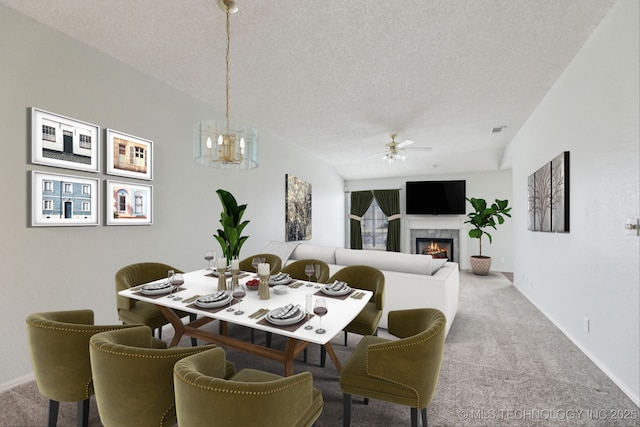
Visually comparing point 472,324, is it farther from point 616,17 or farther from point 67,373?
point 67,373

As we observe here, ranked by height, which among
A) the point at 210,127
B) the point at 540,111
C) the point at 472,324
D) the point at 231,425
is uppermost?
the point at 540,111

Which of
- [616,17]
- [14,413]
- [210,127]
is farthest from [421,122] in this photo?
[14,413]

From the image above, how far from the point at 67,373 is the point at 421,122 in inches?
190

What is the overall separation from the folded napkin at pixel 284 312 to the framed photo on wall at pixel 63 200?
2.08 metres

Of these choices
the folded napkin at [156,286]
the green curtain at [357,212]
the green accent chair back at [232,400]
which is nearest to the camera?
the green accent chair back at [232,400]

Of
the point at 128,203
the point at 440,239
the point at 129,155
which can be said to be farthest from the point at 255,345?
the point at 440,239

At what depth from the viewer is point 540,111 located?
12.4 feet

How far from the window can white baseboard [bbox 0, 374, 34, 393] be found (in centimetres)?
758

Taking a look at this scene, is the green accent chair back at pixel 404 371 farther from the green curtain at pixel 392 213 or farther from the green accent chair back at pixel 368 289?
the green curtain at pixel 392 213

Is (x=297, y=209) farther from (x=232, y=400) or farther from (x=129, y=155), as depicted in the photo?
(x=232, y=400)

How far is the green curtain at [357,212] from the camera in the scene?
8.74m

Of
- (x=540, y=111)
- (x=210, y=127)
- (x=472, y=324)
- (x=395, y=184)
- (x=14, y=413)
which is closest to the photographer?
(x=14, y=413)

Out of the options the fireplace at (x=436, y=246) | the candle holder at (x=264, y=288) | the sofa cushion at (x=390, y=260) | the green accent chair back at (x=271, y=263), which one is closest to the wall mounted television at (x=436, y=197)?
the fireplace at (x=436, y=246)

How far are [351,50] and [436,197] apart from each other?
6.00 m
